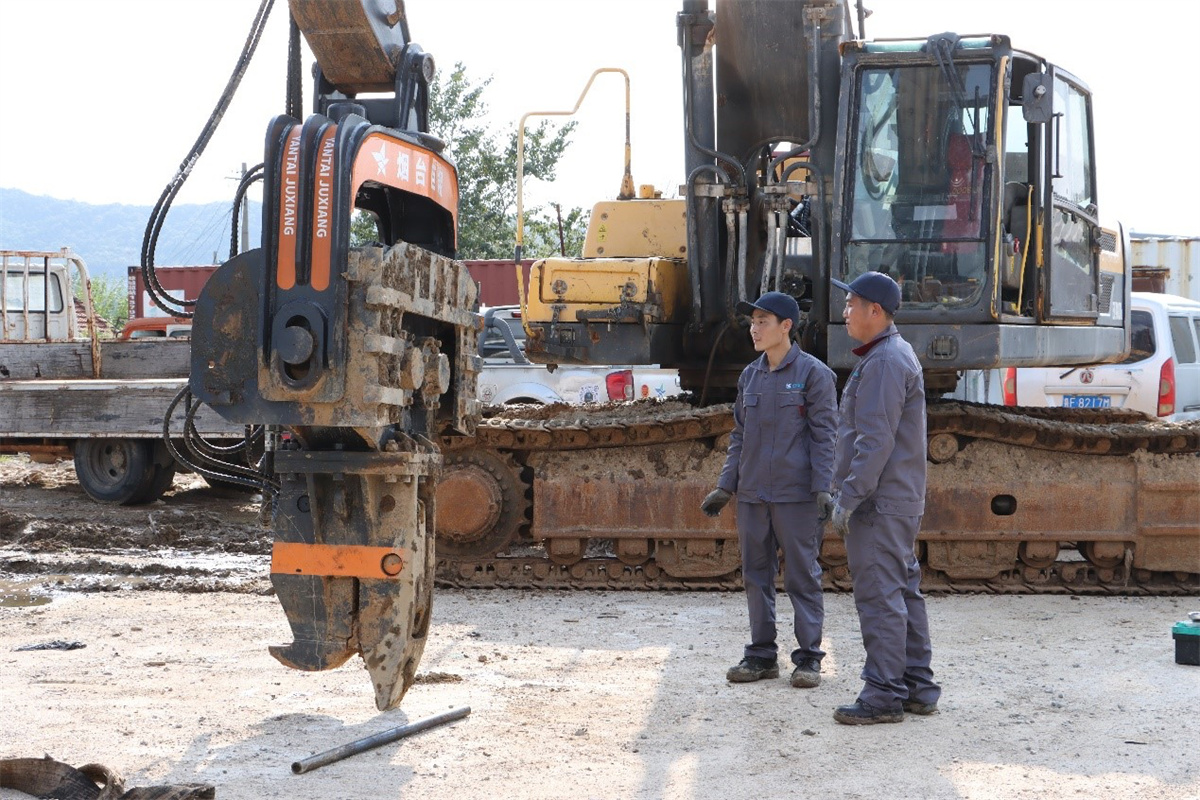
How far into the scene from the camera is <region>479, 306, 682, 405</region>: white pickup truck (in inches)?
557

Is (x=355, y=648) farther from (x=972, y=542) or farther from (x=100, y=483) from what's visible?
(x=100, y=483)

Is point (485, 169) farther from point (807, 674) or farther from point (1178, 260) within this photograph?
point (807, 674)

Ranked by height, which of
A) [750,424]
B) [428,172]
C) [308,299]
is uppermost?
[428,172]

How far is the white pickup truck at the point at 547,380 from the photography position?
1414 cm

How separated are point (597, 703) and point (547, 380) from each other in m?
8.74

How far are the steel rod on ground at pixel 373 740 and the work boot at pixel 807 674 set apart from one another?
1545mm

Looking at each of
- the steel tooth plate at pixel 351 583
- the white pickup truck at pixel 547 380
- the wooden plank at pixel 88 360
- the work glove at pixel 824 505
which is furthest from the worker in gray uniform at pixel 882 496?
the wooden plank at pixel 88 360

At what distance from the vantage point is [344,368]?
15.5 feet

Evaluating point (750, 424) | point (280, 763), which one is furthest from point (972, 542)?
point (280, 763)

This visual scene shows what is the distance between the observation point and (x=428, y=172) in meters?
5.29

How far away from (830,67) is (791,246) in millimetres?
1287

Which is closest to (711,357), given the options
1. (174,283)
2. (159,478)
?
(159,478)

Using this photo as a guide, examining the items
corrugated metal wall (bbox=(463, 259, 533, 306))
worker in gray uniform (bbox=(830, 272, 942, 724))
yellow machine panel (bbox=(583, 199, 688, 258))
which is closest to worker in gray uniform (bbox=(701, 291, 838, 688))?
worker in gray uniform (bbox=(830, 272, 942, 724))

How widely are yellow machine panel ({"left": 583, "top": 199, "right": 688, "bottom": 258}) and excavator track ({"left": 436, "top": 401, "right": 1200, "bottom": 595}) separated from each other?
4.63 ft
